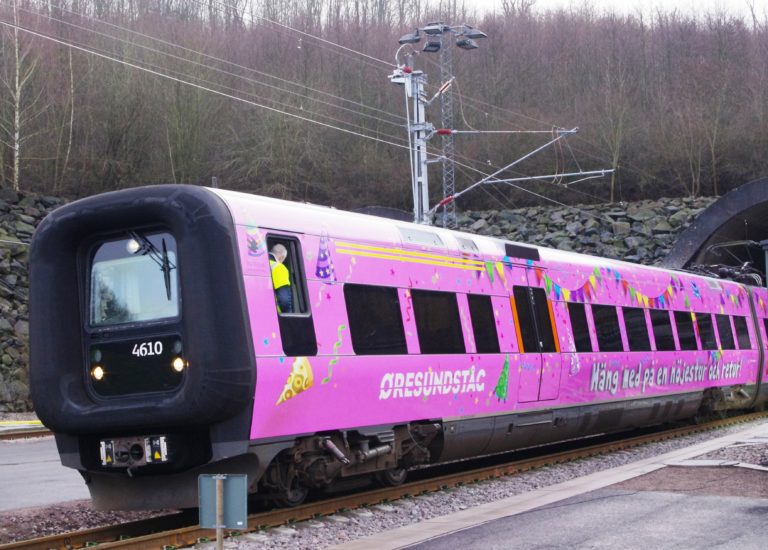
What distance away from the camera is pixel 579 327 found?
1670 centimetres

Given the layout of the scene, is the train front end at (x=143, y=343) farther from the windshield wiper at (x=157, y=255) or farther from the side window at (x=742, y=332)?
the side window at (x=742, y=332)

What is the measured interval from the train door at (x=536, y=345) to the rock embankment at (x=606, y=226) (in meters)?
28.7

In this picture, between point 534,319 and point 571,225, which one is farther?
point 571,225

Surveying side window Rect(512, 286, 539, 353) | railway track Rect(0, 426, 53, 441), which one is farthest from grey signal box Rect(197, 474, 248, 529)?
railway track Rect(0, 426, 53, 441)

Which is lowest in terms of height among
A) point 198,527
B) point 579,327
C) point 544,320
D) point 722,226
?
point 198,527

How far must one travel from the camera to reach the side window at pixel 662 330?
19703mm

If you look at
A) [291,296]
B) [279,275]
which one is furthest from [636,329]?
[279,275]

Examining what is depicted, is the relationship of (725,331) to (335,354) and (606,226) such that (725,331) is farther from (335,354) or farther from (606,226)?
(606,226)

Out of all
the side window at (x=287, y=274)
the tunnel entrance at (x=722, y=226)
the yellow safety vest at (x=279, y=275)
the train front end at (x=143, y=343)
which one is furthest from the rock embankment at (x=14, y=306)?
the tunnel entrance at (x=722, y=226)

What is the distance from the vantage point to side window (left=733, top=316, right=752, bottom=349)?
24586 mm

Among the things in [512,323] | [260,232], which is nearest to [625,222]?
[512,323]

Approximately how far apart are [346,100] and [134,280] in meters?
41.1

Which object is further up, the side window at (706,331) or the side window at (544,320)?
the side window at (544,320)

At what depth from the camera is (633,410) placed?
61.0ft
